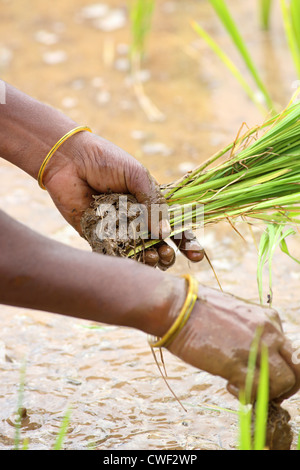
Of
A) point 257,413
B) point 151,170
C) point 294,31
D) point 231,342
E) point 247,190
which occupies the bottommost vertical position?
point 257,413

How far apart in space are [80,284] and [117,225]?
50 centimetres

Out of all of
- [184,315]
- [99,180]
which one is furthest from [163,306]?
[99,180]

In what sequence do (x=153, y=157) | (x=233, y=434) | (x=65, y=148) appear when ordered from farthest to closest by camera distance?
(x=153, y=157)
(x=65, y=148)
(x=233, y=434)

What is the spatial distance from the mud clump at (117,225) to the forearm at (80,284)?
16.6 inches

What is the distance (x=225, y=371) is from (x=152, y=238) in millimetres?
533

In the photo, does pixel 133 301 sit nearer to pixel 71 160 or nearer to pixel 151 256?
pixel 151 256

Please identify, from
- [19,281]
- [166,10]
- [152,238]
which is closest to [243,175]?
[152,238]

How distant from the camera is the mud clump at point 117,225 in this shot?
5.48 feet

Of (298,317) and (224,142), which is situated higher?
(224,142)

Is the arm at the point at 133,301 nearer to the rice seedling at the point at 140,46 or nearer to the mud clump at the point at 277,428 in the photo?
the mud clump at the point at 277,428

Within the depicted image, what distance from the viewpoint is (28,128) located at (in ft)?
5.64

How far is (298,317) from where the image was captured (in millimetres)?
2039

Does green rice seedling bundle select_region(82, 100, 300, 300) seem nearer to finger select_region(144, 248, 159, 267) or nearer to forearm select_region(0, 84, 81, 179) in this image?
finger select_region(144, 248, 159, 267)

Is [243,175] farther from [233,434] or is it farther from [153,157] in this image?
[153,157]
